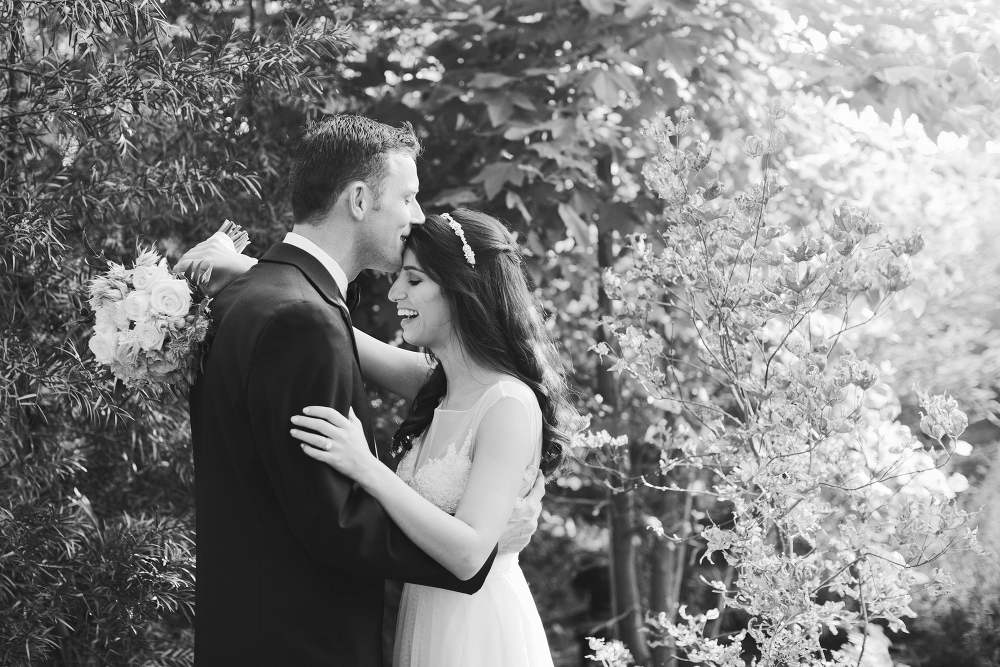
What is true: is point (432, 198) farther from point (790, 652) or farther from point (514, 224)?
point (790, 652)

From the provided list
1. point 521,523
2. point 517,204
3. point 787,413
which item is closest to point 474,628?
point 521,523

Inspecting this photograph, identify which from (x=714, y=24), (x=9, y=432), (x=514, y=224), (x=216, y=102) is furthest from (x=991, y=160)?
(x=9, y=432)

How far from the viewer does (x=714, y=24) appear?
3055 millimetres

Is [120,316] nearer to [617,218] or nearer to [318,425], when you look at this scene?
[318,425]

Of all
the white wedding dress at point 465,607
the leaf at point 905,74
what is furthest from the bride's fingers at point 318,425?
the leaf at point 905,74

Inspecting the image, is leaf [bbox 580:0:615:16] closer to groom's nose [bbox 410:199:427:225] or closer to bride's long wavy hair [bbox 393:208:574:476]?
bride's long wavy hair [bbox 393:208:574:476]

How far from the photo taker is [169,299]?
186 centimetres

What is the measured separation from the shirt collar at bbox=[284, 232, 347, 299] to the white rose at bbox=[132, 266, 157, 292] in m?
0.31

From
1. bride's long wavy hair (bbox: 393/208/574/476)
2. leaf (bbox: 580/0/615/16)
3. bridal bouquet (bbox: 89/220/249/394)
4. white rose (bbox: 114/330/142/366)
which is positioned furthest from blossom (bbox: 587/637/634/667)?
leaf (bbox: 580/0/615/16)

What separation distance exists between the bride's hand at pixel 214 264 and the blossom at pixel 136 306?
0.21 metres

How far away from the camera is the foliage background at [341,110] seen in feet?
9.07

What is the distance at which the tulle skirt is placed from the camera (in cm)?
216

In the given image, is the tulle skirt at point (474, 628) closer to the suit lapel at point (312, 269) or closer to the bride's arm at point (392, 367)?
the bride's arm at point (392, 367)

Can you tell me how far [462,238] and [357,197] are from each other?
1.04ft
